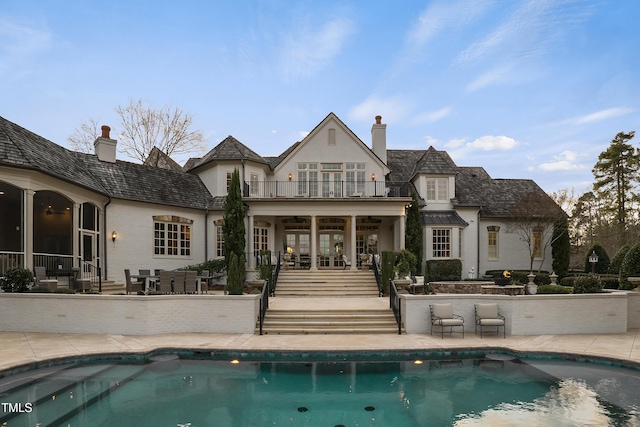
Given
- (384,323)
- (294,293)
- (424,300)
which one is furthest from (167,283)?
(424,300)

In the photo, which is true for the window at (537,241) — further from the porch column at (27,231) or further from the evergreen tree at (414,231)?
the porch column at (27,231)

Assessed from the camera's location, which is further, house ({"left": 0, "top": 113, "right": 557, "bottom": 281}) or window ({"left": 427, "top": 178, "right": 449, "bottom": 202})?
window ({"left": 427, "top": 178, "right": 449, "bottom": 202})

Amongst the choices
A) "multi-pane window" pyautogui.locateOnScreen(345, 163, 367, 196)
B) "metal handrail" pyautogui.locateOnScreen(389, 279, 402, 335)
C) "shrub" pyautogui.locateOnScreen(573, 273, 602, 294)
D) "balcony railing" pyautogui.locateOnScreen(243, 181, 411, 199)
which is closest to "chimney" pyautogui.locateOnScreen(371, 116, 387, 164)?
"multi-pane window" pyautogui.locateOnScreen(345, 163, 367, 196)

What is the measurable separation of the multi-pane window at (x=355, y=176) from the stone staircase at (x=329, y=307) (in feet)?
18.1

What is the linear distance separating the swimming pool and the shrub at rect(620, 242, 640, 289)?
6.30 metres

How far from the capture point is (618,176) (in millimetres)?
35031

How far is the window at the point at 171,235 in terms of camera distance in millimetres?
19047

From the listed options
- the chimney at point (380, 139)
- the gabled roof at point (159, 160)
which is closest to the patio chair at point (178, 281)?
the chimney at point (380, 139)

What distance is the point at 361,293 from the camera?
1625 cm

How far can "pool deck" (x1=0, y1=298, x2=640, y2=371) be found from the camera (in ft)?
29.9

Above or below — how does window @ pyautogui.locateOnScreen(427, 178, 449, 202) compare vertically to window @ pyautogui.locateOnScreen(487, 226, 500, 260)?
above

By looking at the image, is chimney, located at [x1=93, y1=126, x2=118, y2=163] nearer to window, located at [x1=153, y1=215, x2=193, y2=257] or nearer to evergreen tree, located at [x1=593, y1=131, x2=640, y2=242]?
window, located at [x1=153, y1=215, x2=193, y2=257]

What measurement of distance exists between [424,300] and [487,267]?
46.4ft

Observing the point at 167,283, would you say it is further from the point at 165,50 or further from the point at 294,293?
the point at 165,50
